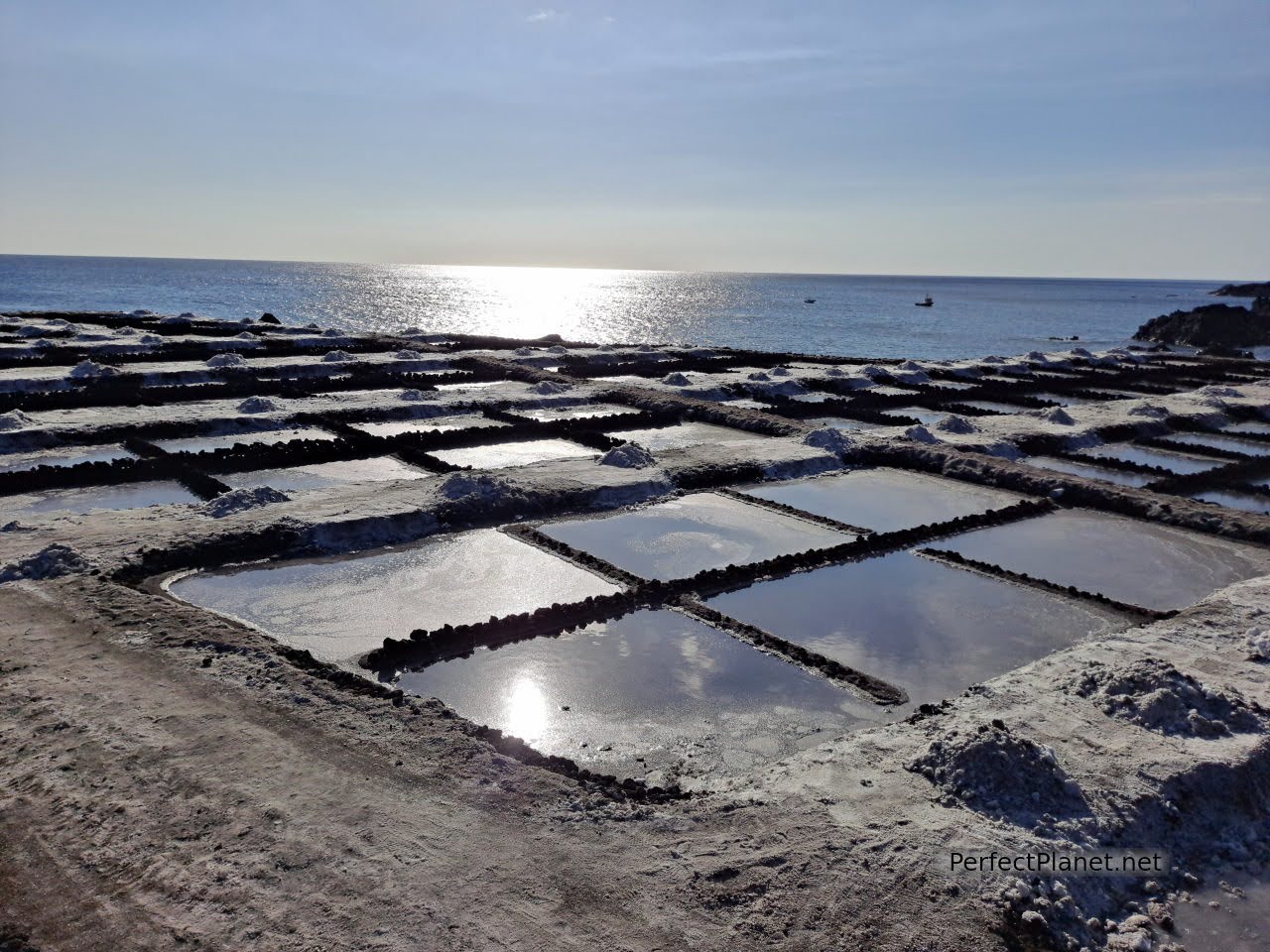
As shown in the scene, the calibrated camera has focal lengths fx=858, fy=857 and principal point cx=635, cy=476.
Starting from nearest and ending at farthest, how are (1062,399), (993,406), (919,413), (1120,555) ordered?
(1120,555)
(919,413)
(993,406)
(1062,399)

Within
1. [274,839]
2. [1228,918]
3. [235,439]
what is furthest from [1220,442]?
[274,839]

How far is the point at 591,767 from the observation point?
18.2ft

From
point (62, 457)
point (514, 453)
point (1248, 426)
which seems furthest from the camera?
point (1248, 426)

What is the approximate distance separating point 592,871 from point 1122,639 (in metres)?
5.63

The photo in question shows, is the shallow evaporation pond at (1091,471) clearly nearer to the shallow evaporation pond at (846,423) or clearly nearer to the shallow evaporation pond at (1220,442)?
the shallow evaporation pond at (846,423)

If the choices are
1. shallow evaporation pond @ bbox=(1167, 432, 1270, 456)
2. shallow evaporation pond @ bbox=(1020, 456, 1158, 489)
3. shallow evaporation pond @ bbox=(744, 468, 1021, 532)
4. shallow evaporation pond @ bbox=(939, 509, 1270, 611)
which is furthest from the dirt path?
shallow evaporation pond @ bbox=(1167, 432, 1270, 456)

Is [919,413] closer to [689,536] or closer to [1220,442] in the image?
[1220,442]

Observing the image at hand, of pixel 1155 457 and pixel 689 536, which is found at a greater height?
pixel 1155 457

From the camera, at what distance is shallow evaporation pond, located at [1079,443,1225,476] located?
50.5 ft

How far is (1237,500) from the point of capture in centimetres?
1316

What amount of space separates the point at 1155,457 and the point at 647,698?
1392 cm

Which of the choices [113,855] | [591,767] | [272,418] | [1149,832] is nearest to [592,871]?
[591,767]

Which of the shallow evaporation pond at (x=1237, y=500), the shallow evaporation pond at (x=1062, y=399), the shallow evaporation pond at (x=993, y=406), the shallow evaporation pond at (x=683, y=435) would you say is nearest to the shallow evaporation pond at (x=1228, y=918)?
the shallow evaporation pond at (x=1237, y=500)

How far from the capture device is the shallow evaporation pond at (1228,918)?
4.22 meters
